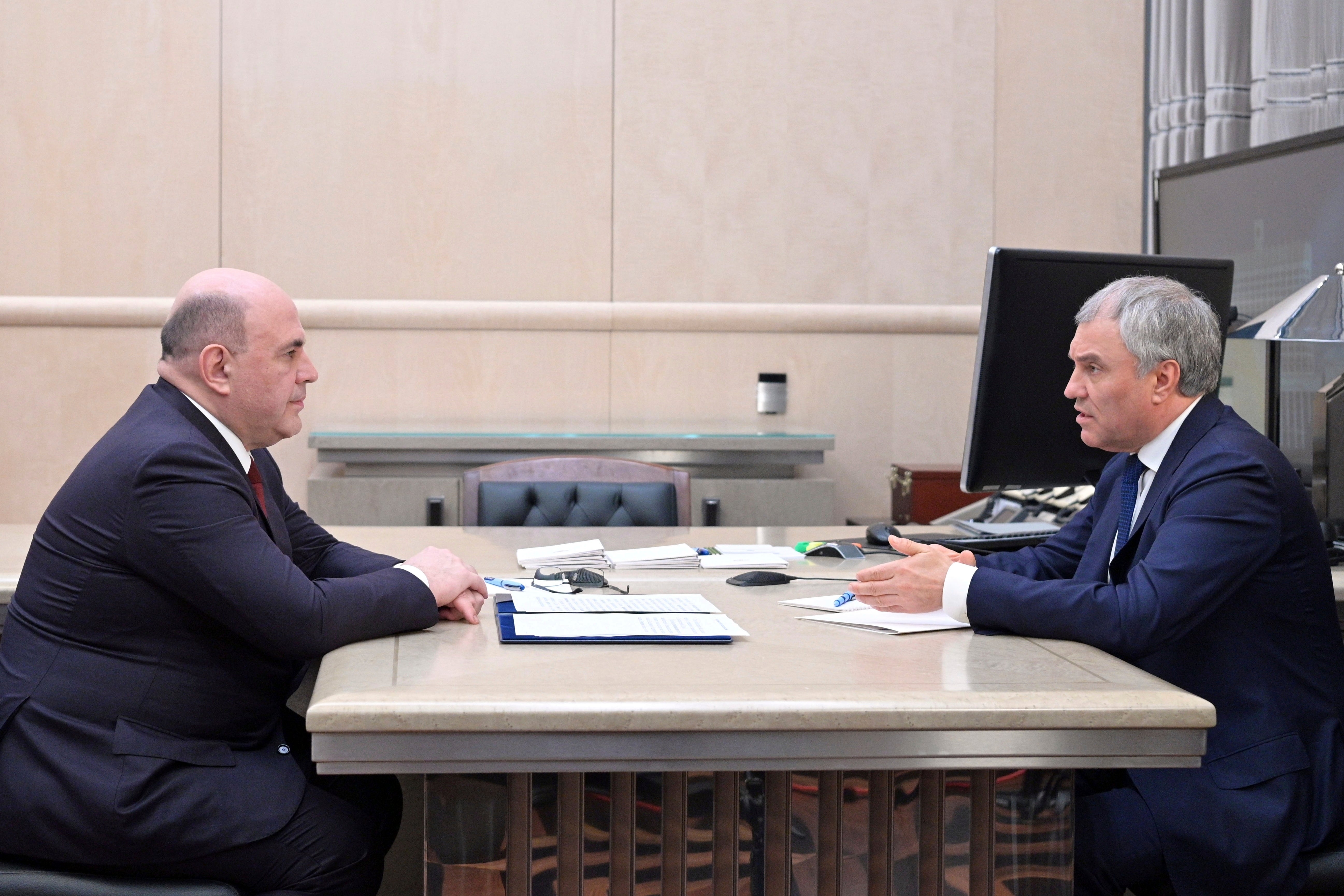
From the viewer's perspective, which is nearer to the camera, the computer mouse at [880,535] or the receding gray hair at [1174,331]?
the receding gray hair at [1174,331]

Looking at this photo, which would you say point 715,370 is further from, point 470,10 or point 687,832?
point 687,832

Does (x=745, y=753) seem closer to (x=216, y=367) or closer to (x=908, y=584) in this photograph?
(x=908, y=584)

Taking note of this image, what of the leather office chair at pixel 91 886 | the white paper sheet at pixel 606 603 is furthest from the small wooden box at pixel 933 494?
the leather office chair at pixel 91 886

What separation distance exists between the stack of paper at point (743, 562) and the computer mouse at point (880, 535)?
0.87 feet

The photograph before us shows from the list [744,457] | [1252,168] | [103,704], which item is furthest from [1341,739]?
[744,457]

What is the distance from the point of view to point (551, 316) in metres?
4.59

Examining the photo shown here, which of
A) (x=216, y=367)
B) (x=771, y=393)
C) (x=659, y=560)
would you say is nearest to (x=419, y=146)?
(x=771, y=393)

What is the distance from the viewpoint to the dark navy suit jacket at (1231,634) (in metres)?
1.69

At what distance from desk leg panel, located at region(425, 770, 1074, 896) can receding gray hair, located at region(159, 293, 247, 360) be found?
2.64ft

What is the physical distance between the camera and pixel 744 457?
173 inches

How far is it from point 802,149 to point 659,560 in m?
2.67

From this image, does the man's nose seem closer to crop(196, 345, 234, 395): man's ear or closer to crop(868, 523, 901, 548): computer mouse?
crop(196, 345, 234, 395): man's ear

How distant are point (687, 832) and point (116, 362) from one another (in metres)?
3.77

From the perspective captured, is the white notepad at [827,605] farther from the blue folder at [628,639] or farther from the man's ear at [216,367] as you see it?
the man's ear at [216,367]
